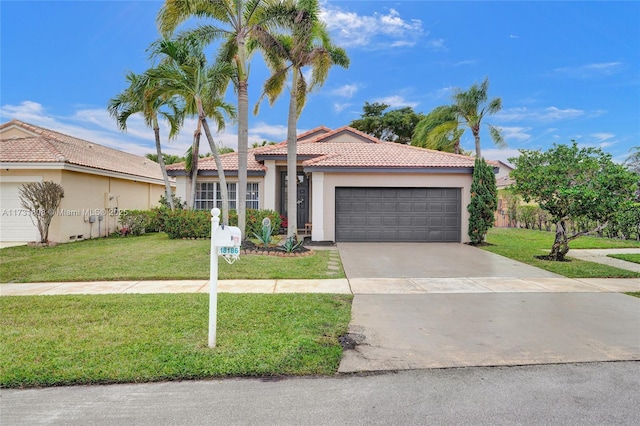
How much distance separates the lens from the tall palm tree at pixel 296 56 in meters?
10.2

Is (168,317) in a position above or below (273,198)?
below

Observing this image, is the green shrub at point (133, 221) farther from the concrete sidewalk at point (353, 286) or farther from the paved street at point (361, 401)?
the paved street at point (361, 401)

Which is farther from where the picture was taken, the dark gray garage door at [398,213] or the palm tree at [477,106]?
the palm tree at [477,106]

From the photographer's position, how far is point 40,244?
12633mm

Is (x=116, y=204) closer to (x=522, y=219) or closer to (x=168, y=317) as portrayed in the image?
(x=168, y=317)

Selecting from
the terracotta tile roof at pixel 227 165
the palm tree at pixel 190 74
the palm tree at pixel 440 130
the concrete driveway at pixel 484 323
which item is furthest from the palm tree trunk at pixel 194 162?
the palm tree at pixel 440 130

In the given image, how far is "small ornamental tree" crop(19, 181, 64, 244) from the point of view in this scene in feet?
40.6

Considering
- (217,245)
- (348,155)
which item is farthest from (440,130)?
(217,245)

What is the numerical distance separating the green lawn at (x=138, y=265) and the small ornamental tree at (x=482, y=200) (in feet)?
21.2

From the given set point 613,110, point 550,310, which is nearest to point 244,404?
point 550,310

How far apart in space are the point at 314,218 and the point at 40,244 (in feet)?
32.8

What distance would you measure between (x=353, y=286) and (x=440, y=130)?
48.6 feet

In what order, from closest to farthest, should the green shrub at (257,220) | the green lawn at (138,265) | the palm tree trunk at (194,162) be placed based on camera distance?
the green lawn at (138,265)
the green shrub at (257,220)
the palm tree trunk at (194,162)

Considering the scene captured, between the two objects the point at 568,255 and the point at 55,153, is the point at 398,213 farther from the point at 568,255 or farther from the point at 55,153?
the point at 55,153
